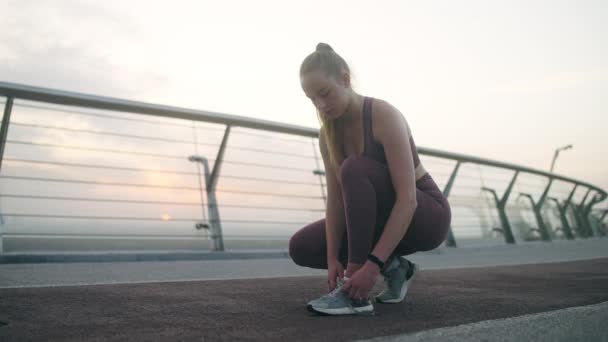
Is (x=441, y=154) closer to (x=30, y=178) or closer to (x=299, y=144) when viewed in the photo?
(x=299, y=144)

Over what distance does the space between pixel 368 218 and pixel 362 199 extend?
63 millimetres

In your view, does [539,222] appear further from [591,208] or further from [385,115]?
[385,115]

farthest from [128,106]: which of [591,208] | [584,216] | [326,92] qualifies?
[591,208]

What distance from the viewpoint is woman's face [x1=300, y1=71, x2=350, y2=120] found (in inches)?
63.1

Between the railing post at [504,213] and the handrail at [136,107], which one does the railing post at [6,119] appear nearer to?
the handrail at [136,107]

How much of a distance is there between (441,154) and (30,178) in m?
4.20

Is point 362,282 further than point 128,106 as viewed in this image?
No

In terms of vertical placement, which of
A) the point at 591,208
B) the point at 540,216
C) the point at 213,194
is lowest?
the point at 591,208

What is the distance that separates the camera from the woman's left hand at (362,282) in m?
1.39

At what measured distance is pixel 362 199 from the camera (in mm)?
1552

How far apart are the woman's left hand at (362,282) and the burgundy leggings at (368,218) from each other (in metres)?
0.09

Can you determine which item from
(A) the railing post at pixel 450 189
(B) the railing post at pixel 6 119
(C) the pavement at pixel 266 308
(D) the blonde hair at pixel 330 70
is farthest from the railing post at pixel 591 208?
(B) the railing post at pixel 6 119

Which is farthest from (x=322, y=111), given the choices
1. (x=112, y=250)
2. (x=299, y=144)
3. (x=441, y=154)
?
(x=441, y=154)

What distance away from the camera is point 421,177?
1895 millimetres
